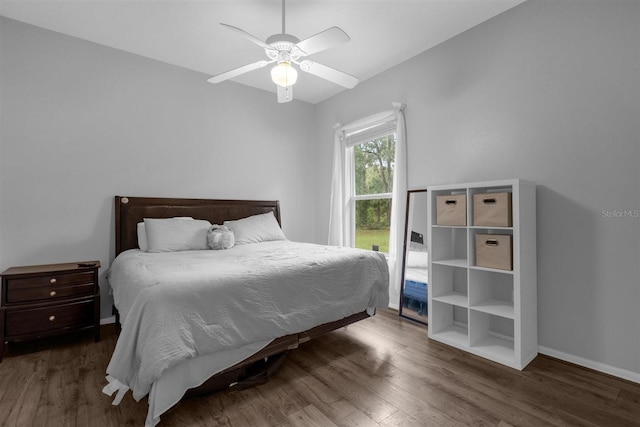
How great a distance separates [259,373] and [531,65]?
9.92 ft

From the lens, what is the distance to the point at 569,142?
2.19 metres

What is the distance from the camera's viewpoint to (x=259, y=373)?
1949 millimetres

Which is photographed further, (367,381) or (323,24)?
(323,24)

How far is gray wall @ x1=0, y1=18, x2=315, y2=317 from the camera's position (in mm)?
2621

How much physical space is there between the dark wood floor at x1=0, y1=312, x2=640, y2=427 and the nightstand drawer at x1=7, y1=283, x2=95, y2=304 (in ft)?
1.40

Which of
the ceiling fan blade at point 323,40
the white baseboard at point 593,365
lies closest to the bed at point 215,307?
the white baseboard at point 593,365

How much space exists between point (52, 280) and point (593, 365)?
4003 mm

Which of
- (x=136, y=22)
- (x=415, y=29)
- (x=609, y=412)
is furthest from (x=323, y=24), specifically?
(x=609, y=412)

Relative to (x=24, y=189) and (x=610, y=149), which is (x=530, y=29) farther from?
(x=24, y=189)

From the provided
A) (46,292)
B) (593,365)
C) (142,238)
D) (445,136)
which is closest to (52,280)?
(46,292)

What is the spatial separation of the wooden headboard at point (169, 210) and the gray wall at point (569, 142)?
2414 millimetres

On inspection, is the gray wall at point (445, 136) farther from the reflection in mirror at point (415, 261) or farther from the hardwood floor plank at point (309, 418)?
the hardwood floor plank at point (309, 418)

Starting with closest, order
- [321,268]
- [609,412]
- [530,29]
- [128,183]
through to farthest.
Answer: [609,412] < [321,268] < [530,29] < [128,183]

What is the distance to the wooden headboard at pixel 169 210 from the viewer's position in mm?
3047
